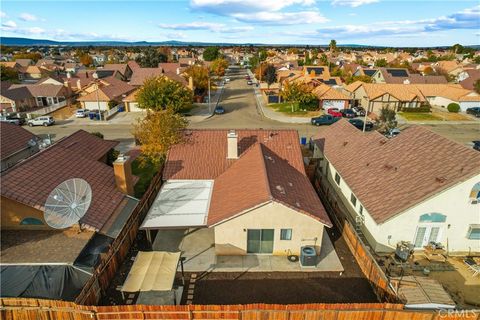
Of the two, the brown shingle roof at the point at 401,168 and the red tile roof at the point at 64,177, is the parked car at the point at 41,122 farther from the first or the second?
the brown shingle roof at the point at 401,168

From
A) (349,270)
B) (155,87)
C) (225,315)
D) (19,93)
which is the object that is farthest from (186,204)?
(19,93)

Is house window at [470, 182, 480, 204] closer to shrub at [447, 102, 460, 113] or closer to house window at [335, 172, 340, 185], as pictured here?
house window at [335, 172, 340, 185]

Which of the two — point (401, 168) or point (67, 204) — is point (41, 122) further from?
point (401, 168)

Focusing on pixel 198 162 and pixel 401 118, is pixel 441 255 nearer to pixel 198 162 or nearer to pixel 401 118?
pixel 198 162

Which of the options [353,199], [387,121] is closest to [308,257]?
[353,199]

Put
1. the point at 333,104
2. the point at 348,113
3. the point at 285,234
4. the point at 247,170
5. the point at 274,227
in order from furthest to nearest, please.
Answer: the point at 333,104 → the point at 348,113 → the point at 247,170 → the point at 285,234 → the point at 274,227
